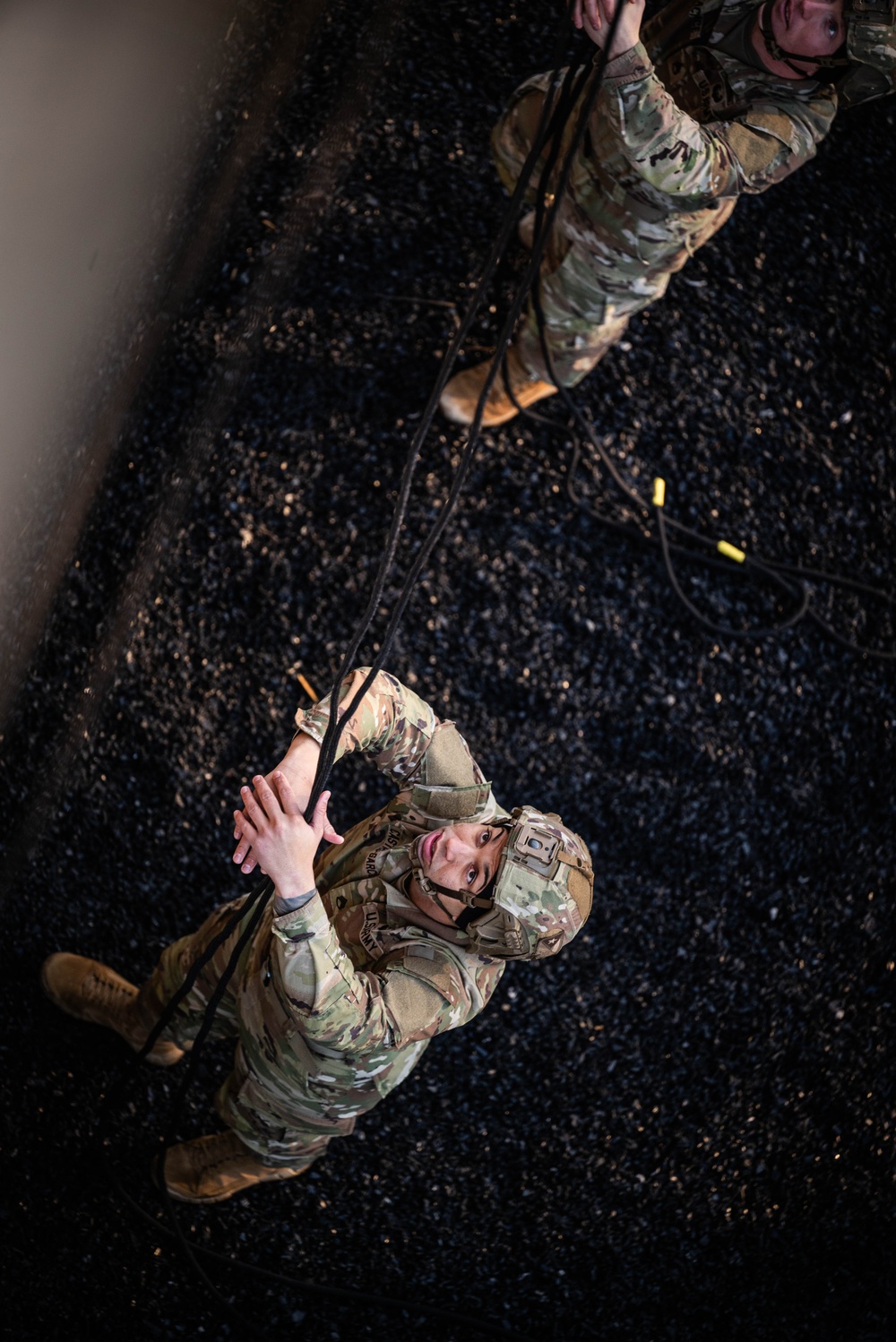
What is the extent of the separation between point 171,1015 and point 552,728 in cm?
108

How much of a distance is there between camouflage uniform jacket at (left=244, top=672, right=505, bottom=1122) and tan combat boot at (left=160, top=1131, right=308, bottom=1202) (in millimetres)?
349

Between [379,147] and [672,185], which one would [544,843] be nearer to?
[672,185]

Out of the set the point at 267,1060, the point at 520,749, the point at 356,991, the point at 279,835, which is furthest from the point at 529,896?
the point at 520,749

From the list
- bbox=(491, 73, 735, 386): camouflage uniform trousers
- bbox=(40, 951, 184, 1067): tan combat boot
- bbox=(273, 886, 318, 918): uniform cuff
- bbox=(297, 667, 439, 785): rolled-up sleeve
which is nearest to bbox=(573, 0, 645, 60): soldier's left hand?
bbox=(491, 73, 735, 386): camouflage uniform trousers

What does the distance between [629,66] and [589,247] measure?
1.44 ft

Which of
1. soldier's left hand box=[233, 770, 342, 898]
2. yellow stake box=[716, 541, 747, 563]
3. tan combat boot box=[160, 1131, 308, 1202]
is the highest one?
soldier's left hand box=[233, 770, 342, 898]

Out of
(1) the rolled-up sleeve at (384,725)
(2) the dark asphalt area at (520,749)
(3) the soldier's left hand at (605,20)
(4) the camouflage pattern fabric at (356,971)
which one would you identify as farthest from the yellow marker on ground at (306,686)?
(3) the soldier's left hand at (605,20)

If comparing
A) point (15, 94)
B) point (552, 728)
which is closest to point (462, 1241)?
point (552, 728)

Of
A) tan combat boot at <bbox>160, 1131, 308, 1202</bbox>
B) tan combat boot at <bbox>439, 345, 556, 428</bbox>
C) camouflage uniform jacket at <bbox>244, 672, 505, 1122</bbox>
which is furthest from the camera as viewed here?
tan combat boot at <bbox>439, 345, 556, 428</bbox>

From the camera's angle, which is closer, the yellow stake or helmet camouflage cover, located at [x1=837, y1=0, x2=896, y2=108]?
helmet camouflage cover, located at [x1=837, y1=0, x2=896, y2=108]

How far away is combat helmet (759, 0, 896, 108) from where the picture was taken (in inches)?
66.9

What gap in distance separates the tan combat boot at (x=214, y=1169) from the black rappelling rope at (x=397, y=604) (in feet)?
0.20

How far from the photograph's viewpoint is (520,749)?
7.98ft

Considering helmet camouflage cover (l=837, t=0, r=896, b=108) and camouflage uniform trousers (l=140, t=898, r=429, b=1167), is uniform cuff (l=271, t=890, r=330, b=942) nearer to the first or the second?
camouflage uniform trousers (l=140, t=898, r=429, b=1167)
